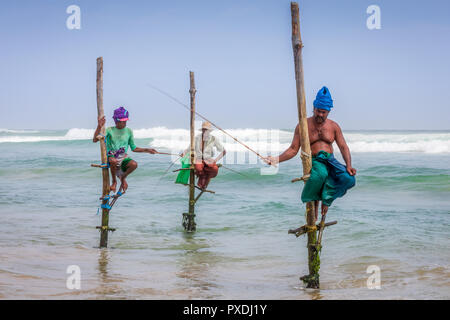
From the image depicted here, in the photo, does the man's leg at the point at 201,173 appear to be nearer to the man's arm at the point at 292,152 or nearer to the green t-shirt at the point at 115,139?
the green t-shirt at the point at 115,139

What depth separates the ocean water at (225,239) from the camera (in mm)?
6883

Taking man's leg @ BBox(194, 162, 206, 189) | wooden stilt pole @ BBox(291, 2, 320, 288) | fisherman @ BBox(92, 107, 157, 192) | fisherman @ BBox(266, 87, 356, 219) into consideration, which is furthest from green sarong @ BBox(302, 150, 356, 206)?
man's leg @ BBox(194, 162, 206, 189)

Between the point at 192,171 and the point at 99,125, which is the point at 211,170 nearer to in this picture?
the point at 192,171

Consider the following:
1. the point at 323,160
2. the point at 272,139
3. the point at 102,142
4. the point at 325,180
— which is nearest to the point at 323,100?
the point at 323,160

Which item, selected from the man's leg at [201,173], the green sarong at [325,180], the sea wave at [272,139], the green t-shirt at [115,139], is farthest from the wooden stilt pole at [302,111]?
the sea wave at [272,139]

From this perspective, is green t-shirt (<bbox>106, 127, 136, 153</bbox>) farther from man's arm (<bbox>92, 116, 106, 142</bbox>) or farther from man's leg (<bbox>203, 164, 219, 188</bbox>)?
man's leg (<bbox>203, 164, 219, 188</bbox>)

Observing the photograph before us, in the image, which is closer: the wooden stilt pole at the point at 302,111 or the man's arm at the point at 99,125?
the wooden stilt pole at the point at 302,111

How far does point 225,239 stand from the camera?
36.4ft

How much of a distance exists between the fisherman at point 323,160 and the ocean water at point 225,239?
1236 mm

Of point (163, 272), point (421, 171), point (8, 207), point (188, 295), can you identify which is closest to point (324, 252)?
point (163, 272)

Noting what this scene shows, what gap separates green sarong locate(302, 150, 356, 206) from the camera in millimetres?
6054

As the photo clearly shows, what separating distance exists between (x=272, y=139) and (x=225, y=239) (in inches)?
1200
